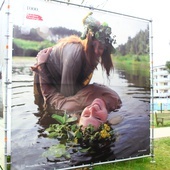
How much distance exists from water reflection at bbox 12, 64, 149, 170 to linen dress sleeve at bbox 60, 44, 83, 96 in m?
0.40

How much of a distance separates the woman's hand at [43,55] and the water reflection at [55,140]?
0.90 feet

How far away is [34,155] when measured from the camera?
3.91m

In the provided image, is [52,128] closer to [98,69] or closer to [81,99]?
[81,99]

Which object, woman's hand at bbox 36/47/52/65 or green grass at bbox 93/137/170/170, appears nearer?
woman's hand at bbox 36/47/52/65

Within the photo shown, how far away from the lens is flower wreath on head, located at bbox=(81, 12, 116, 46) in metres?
4.46

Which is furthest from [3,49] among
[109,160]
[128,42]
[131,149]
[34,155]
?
[131,149]

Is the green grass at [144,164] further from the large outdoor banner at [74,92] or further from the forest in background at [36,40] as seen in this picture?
the forest in background at [36,40]

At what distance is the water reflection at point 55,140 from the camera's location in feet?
12.5

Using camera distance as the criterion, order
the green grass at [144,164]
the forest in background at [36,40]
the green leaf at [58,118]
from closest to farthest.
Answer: the forest in background at [36,40] → the green leaf at [58,118] → the green grass at [144,164]

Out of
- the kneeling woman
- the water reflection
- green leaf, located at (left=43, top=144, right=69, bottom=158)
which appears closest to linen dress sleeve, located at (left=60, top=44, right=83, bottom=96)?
the kneeling woman

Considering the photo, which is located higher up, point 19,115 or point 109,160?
point 19,115

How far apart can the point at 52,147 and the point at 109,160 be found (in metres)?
1.28

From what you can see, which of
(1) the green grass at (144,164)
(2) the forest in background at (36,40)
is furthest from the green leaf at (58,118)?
(1) the green grass at (144,164)

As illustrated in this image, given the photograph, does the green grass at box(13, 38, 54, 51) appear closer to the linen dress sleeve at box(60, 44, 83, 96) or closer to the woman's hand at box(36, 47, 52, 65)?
the woman's hand at box(36, 47, 52, 65)
